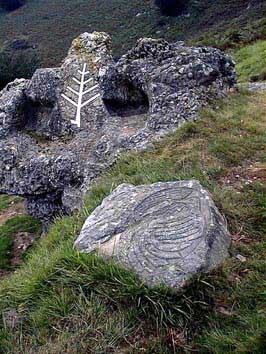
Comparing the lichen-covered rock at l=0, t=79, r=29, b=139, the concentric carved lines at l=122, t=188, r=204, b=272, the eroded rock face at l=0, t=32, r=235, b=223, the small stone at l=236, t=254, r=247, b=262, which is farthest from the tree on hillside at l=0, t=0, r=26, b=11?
the small stone at l=236, t=254, r=247, b=262

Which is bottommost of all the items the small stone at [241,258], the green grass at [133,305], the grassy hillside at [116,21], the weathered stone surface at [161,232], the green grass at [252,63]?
the grassy hillside at [116,21]

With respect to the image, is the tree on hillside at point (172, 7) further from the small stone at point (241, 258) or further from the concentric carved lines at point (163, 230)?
the small stone at point (241, 258)

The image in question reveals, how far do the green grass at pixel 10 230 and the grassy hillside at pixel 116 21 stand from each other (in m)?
20.7

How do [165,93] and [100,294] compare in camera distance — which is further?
[165,93]

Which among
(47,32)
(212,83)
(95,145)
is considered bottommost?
(47,32)

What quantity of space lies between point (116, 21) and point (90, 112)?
33494 millimetres

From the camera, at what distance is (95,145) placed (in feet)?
23.9

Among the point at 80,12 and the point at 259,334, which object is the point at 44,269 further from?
the point at 80,12

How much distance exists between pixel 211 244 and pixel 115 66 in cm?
424

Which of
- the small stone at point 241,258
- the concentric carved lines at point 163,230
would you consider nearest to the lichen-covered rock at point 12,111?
the concentric carved lines at point 163,230

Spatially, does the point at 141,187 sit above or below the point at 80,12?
above

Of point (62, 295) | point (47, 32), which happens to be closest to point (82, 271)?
point (62, 295)

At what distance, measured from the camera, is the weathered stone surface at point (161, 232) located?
4062 millimetres

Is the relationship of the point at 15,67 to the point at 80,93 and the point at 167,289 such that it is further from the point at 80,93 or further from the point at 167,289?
the point at 167,289
